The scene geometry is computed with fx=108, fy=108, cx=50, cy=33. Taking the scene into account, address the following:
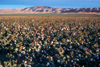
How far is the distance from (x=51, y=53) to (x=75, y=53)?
1014 millimetres

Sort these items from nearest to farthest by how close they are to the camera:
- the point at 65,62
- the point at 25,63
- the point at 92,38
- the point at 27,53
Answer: the point at 65,62, the point at 25,63, the point at 27,53, the point at 92,38

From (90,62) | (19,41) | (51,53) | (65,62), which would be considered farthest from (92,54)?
(19,41)

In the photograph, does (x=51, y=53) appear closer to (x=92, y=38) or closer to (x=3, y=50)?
(x=92, y=38)

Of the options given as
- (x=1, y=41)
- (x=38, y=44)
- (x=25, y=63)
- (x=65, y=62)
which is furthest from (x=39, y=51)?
(x=1, y=41)

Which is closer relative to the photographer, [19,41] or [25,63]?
[25,63]

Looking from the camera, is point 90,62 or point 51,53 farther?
point 51,53

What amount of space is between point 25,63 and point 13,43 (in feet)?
6.63

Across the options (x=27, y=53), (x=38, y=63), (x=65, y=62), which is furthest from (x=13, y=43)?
(x=65, y=62)

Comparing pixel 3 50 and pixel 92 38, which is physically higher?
pixel 92 38

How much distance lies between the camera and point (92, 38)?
5.28m

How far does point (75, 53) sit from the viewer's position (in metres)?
4.07

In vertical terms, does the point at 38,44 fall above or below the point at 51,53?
above

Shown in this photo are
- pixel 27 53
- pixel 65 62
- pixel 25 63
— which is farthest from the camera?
pixel 27 53

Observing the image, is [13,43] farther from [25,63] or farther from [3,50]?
[25,63]
